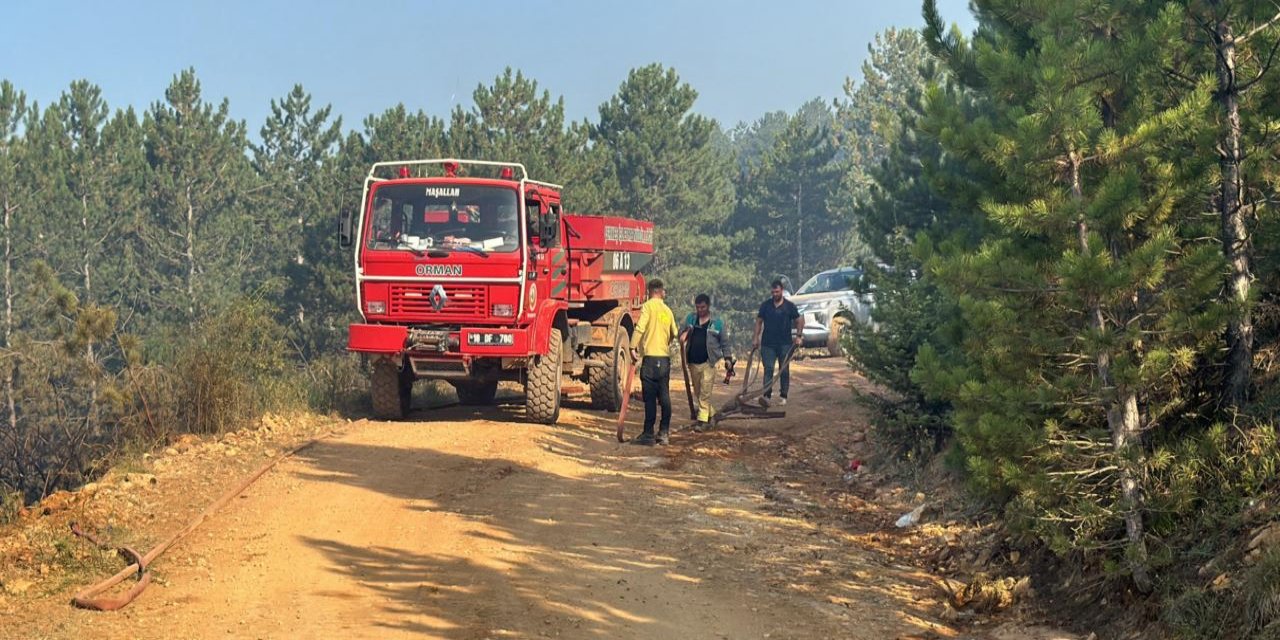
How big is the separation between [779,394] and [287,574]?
10.5 metres

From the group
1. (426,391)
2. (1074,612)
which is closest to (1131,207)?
(1074,612)

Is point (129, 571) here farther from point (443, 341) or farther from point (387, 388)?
point (387, 388)

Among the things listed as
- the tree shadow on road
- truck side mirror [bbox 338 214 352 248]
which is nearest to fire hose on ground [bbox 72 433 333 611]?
the tree shadow on road

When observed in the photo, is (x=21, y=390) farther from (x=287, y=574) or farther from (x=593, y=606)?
(x=593, y=606)

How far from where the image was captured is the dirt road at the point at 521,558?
272 inches

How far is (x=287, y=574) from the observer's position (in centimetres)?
782

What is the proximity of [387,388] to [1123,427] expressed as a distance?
395 inches

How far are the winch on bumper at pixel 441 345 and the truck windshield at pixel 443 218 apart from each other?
98 cm

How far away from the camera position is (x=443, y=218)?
564 inches

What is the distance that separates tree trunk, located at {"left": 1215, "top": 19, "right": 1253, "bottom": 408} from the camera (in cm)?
680

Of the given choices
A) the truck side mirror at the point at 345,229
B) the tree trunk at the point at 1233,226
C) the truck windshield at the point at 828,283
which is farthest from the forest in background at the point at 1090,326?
the truck windshield at the point at 828,283

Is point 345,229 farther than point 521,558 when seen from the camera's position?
Yes

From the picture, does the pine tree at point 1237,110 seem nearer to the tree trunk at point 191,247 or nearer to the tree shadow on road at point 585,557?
the tree shadow on road at point 585,557

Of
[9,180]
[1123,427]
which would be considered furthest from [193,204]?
[1123,427]
